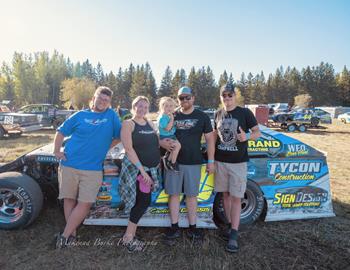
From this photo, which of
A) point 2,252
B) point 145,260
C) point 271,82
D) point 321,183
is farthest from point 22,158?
point 271,82

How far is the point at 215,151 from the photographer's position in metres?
3.26

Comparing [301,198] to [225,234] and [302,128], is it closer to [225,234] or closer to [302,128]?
[225,234]

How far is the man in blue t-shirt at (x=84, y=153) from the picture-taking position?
10.0 ft

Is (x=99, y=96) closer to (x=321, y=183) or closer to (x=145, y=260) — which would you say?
(x=145, y=260)

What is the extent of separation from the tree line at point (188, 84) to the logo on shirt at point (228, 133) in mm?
60848

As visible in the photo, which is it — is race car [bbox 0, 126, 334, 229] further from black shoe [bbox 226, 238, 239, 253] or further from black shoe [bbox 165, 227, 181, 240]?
black shoe [bbox 226, 238, 239, 253]

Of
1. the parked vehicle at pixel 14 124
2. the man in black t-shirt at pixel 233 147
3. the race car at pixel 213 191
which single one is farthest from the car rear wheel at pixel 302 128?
the man in black t-shirt at pixel 233 147

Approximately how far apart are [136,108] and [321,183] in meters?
2.53

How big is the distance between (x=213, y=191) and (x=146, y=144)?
1055 millimetres

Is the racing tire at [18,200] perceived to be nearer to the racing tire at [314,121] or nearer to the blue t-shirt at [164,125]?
the blue t-shirt at [164,125]

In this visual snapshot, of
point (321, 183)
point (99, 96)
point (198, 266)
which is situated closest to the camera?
point (198, 266)

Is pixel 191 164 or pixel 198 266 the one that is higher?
pixel 191 164

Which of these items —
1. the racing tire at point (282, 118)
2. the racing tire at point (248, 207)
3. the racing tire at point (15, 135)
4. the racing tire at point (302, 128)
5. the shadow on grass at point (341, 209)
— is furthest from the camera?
the racing tire at point (282, 118)

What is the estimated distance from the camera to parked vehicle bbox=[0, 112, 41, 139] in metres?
12.8
